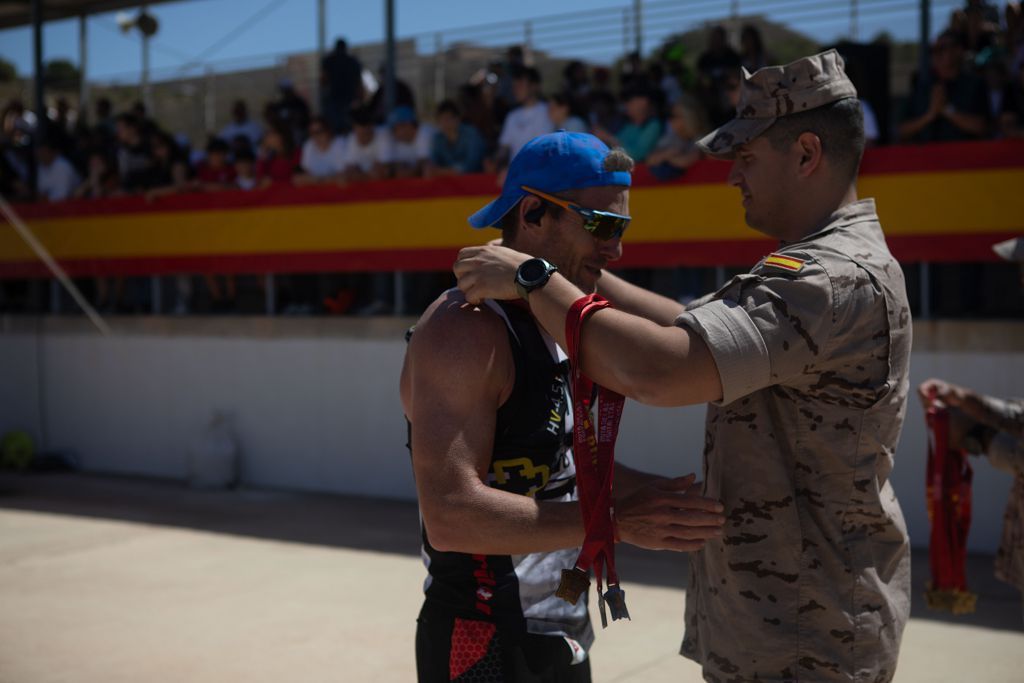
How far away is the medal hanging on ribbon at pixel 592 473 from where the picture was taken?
6.91ft

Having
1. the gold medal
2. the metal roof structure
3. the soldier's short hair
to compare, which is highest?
the metal roof structure

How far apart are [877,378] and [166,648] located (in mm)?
4370

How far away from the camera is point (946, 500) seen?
3832 millimetres

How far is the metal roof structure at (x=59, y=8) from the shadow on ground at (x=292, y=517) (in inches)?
241

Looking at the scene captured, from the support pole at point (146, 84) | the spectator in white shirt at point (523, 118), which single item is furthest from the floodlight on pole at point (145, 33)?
the spectator in white shirt at point (523, 118)

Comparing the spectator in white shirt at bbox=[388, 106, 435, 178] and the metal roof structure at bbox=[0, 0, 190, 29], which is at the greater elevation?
the metal roof structure at bbox=[0, 0, 190, 29]

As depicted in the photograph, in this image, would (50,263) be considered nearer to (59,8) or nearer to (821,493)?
(59,8)

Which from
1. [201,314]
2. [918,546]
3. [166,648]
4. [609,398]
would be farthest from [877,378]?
[201,314]

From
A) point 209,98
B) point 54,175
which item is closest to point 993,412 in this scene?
point 54,175

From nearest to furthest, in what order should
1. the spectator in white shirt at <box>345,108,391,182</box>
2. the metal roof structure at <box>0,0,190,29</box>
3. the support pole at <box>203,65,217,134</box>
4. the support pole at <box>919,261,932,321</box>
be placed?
the support pole at <box>919,261,932,321</box>, the spectator in white shirt at <box>345,108,391,182</box>, the metal roof structure at <box>0,0,190,29</box>, the support pole at <box>203,65,217,134</box>

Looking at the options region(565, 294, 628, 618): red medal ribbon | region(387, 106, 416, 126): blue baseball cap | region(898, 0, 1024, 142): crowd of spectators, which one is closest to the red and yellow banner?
region(898, 0, 1024, 142): crowd of spectators

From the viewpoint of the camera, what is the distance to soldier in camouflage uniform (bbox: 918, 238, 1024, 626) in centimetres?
369

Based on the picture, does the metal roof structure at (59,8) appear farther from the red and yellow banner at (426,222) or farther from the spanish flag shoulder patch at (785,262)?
the spanish flag shoulder patch at (785,262)

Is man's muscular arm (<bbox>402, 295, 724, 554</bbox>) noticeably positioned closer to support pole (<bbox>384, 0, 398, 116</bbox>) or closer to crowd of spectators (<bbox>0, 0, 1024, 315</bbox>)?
crowd of spectators (<bbox>0, 0, 1024, 315</bbox>)
